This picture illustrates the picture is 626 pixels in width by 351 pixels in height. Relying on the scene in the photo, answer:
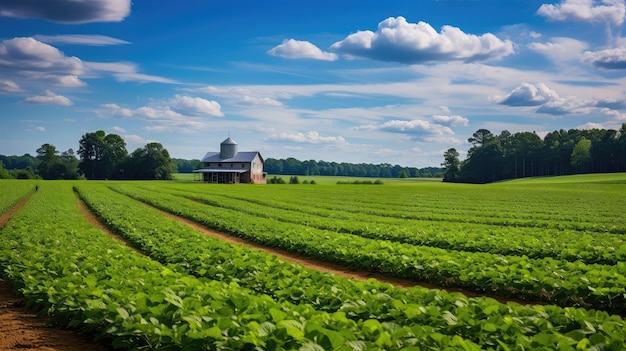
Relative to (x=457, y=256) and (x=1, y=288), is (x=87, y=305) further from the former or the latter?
(x=457, y=256)

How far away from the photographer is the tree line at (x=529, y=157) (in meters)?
124

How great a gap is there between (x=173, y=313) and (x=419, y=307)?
3.72 metres

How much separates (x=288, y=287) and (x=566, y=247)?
12879 mm

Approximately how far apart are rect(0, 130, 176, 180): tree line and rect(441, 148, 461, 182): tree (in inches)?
3017

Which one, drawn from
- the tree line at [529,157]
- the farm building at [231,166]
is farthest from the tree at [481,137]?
the farm building at [231,166]

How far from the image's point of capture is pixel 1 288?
1277 cm

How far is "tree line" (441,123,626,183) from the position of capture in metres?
124

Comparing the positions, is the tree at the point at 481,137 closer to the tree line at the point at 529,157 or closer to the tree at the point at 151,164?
the tree line at the point at 529,157

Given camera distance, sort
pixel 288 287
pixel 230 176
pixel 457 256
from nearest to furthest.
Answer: pixel 288 287
pixel 457 256
pixel 230 176

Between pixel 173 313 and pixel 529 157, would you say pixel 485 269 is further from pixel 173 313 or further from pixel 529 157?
pixel 529 157

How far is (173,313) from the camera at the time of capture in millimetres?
7078

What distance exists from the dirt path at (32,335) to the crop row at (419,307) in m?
3.56

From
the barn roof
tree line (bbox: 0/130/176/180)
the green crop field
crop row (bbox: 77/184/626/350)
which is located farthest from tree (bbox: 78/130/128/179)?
crop row (bbox: 77/184/626/350)

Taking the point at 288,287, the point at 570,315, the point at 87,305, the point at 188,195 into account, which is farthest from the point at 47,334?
the point at 188,195
